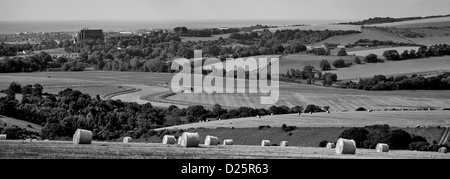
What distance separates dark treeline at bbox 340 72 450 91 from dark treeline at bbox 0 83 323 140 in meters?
20.6

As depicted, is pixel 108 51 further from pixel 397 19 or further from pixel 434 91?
pixel 434 91

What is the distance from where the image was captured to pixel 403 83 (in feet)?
340

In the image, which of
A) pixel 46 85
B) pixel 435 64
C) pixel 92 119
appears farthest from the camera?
pixel 435 64

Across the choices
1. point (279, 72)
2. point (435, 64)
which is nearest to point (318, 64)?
point (279, 72)

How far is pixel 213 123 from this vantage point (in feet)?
231

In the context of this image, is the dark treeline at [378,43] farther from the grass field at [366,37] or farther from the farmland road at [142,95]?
the farmland road at [142,95]

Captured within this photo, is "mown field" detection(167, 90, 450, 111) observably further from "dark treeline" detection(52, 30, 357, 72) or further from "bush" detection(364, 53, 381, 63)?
"dark treeline" detection(52, 30, 357, 72)

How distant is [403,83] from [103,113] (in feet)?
134

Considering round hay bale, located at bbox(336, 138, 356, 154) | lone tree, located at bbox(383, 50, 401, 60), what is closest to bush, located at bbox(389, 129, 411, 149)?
round hay bale, located at bbox(336, 138, 356, 154)

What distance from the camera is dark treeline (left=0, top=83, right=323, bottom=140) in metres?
74.7

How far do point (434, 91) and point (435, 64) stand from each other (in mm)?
20504

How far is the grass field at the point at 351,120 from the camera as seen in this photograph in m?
64.1
